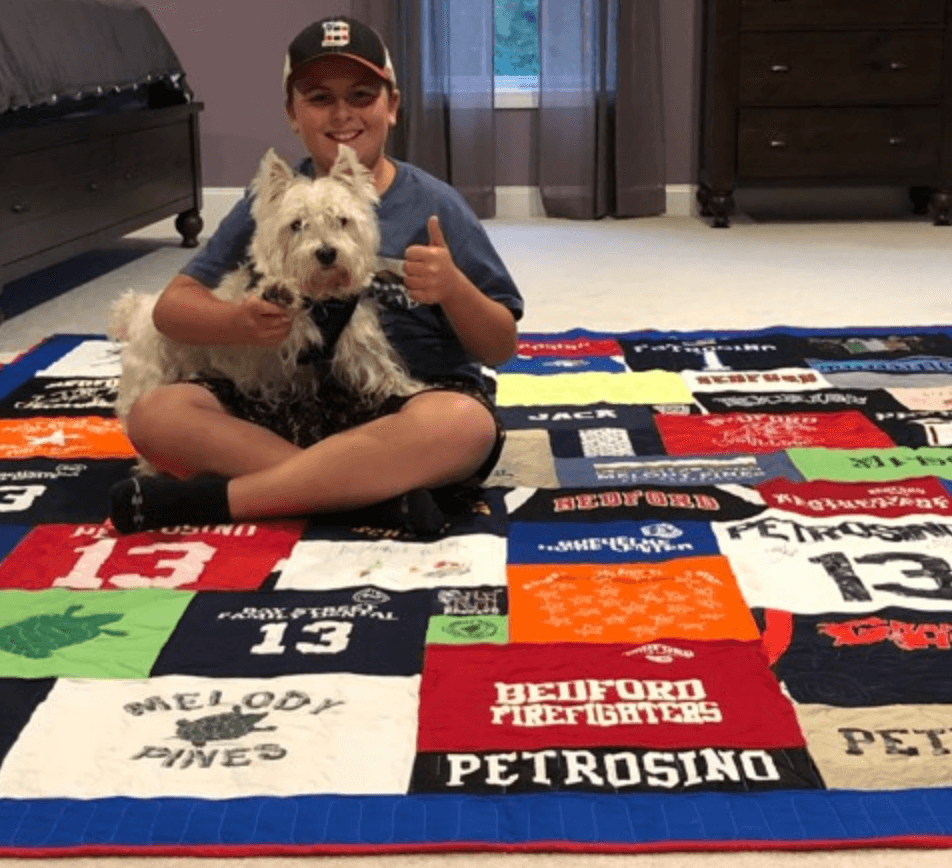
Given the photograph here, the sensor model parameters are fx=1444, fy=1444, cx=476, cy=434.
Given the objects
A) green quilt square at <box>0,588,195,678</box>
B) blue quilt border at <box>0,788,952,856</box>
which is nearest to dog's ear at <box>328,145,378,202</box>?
green quilt square at <box>0,588,195,678</box>

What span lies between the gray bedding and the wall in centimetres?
56

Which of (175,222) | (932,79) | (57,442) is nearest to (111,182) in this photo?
(175,222)

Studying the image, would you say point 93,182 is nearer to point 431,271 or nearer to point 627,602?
point 431,271

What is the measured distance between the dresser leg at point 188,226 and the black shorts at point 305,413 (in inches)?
112

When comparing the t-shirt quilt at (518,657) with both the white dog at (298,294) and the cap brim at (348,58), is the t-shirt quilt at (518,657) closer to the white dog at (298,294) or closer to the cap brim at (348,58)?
the white dog at (298,294)

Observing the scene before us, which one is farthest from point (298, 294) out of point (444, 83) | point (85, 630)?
point (444, 83)

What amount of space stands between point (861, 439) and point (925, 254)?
219 cm

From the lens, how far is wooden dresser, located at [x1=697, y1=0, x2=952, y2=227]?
472 centimetres

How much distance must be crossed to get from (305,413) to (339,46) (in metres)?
0.49

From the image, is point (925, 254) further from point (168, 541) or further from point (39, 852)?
point (39, 852)

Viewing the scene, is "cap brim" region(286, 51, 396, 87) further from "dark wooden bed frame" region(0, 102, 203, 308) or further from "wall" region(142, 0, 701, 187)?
"wall" region(142, 0, 701, 187)

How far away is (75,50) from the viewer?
12.4ft

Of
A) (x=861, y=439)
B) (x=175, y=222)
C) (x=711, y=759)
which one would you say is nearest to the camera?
(x=711, y=759)

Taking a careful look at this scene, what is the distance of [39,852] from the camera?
1128 millimetres
